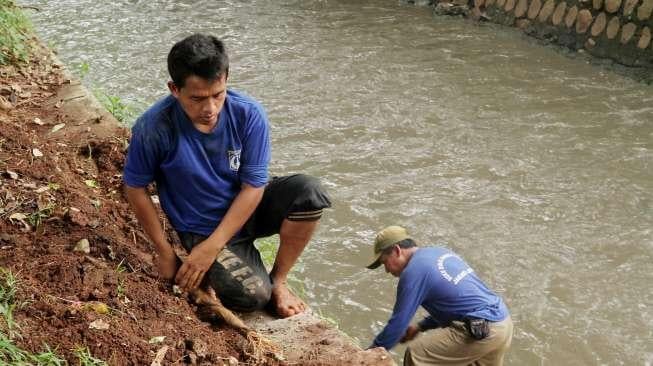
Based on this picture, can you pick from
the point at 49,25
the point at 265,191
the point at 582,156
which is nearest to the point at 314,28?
the point at 49,25

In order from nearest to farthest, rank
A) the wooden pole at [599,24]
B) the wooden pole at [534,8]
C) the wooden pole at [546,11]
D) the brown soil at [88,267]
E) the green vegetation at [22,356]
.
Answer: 1. the green vegetation at [22,356]
2. the brown soil at [88,267]
3. the wooden pole at [599,24]
4. the wooden pole at [546,11]
5. the wooden pole at [534,8]

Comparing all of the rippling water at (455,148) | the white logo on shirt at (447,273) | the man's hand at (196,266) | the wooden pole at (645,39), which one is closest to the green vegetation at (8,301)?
the man's hand at (196,266)

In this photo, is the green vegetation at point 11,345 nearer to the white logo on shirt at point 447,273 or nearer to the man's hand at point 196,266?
the man's hand at point 196,266

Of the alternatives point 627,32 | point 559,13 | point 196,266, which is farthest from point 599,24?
point 196,266

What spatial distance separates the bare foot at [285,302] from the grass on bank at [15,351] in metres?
1.01

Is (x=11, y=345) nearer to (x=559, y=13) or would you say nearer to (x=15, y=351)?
(x=15, y=351)

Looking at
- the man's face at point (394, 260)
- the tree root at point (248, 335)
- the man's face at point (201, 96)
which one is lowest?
the tree root at point (248, 335)

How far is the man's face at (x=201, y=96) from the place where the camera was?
268 cm

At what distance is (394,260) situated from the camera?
137 inches

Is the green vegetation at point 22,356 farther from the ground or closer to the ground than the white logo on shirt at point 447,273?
farther from the ground

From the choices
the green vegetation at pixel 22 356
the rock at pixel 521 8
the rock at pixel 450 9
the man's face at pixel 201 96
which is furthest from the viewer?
the rock at pixel 450 9

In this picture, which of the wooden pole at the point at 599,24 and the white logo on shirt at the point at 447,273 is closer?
the white logo on shirt at the point at 447,273

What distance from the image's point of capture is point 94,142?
4305mm

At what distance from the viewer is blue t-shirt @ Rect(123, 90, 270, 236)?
2.88m
